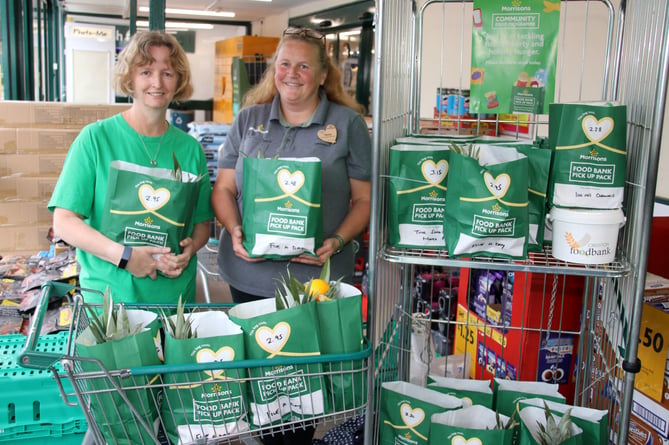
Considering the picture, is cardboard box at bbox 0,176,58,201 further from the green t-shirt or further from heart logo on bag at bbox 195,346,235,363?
heart logo on bag at bbox 195,346,235,363

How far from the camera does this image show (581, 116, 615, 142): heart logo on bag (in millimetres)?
1545

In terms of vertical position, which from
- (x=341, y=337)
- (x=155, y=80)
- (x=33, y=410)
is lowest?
(x=33, y=410)

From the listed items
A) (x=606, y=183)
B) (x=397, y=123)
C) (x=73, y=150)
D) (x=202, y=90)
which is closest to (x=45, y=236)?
(x=73, y=150)

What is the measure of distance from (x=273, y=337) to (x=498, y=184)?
2.15ft

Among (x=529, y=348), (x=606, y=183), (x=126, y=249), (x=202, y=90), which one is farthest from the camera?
(x=202, y=90)

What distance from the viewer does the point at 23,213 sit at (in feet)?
12.6

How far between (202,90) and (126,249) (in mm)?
18372

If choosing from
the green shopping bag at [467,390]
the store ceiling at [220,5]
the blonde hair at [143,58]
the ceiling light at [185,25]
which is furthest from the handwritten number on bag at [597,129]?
the ceiling light at [185,25]

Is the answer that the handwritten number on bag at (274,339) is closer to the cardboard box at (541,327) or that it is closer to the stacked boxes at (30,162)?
the cardboard box at (541,327)

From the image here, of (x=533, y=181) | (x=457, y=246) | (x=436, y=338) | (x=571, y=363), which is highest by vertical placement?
(x=533, y=181)

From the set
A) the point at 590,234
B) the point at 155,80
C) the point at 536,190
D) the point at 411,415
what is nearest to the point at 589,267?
the point at 590,234

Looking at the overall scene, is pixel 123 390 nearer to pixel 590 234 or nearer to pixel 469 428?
pixel 469 428

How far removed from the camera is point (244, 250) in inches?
83.9

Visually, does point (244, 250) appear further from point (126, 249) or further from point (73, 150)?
point (73, 150)
